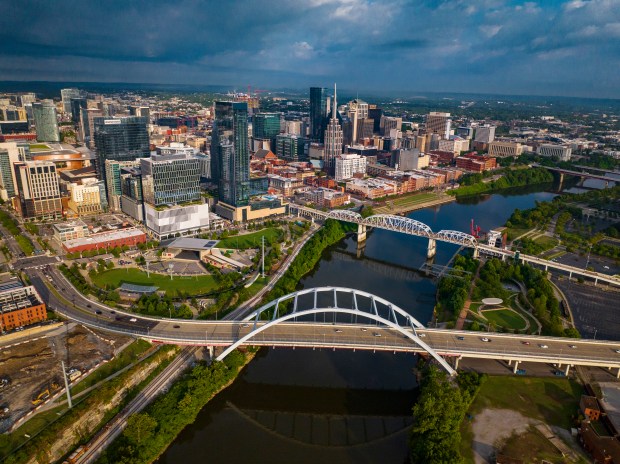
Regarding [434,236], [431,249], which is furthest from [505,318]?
[434,236]

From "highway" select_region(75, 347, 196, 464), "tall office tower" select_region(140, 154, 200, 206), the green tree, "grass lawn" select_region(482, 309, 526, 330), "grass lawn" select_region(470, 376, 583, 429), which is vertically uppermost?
"tall office tower" select_region(140, 154, 200, 206)

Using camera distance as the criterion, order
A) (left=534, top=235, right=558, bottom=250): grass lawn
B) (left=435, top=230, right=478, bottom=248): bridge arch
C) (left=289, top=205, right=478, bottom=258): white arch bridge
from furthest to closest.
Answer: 1. (left=534, top=235, right=558, bottom=250): grass lawn
2. (left=289, top=205, right=478, bottom=258): white arch bridge
3. (left=435, top=230, right=478, bottom=248): bridge arch

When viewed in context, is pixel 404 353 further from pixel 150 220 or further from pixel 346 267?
pixel 150 220

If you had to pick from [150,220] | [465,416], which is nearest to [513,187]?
[150,220]

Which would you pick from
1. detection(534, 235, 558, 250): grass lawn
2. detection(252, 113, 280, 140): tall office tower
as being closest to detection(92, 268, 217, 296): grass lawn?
detection(534, 235, 558, 250): grass lawn

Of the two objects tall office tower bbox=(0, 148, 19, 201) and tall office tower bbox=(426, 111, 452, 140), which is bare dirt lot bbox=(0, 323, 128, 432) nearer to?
tall office tower bbox=(0, 148, 19, 201)

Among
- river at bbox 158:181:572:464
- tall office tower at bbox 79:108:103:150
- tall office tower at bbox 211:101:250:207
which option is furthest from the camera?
tall office tower at bbox 79:108:103:150

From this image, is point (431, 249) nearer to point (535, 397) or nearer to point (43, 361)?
point (535, 397)
